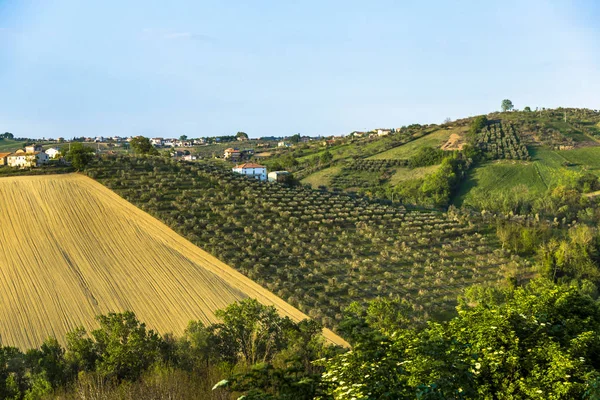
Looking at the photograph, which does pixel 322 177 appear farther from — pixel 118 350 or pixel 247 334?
pixel 118 350

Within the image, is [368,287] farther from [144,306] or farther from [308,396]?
[308,396]

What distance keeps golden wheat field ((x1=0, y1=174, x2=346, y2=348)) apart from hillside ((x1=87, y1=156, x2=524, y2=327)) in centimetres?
192

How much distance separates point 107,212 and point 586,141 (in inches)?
3566

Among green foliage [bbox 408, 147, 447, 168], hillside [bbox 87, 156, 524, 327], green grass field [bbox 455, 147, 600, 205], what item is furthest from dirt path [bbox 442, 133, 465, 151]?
hillside [bbox 87, 156, 524, 327]

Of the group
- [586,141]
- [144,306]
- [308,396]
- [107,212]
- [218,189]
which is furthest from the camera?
[586,141]

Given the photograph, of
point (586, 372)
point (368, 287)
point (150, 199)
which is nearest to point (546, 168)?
point (368, 287)

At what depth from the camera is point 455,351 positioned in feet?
39.4

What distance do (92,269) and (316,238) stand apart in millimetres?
18431

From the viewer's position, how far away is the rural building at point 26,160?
54.9 metres

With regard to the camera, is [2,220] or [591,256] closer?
[2,220]

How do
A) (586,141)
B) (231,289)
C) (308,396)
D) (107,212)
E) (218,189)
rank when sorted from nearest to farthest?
1. (308,396)
2. (231,289)
3. (107,212)
4. (218,189)
5. (586,141)

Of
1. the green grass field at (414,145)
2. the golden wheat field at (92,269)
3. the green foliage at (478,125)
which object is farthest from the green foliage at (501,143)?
the golden wheat field at (92,269)

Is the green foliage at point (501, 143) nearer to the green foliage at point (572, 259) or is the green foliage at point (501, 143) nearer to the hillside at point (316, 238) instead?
the hillside at point (316, 238)

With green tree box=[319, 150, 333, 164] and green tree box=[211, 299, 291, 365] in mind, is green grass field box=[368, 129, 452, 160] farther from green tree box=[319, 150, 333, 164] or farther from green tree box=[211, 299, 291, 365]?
green tree box=[211, 299, 291, 365]
